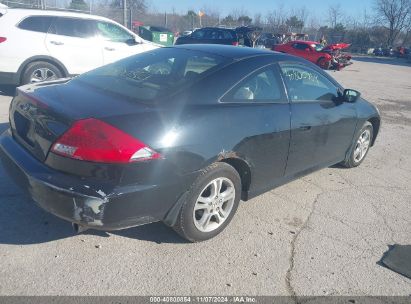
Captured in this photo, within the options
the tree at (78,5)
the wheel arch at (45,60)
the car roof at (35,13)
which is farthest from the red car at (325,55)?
the wheel arch at (45,60)

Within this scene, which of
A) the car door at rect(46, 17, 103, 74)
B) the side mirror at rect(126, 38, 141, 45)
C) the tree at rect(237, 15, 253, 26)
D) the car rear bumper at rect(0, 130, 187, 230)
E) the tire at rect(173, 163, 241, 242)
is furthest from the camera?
the tree at rect(237, 15, 253, 26)

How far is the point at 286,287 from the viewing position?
8.83ft

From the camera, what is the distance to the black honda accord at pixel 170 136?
2.48m

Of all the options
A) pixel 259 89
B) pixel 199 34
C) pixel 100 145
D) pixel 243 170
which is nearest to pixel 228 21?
pixel 199 34

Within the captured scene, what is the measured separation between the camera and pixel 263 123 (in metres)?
3.29

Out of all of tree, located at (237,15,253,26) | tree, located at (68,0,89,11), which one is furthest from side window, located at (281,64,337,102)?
tree, located at (237,15,253,26)

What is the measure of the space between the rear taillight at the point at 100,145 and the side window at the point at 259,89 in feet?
→ 3.08

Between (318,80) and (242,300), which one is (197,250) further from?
(318,80)

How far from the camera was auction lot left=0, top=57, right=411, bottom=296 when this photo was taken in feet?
8.55

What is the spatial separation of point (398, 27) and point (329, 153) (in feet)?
218

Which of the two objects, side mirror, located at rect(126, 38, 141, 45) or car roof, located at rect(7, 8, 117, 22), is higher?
car roof, located at rect(7, 8, 117, 22)

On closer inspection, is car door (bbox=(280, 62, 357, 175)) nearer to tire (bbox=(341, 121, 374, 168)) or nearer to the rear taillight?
tire (bbox=(341, 121, 374, 168))

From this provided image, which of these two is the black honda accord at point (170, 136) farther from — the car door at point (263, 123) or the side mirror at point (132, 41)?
the side mirror at point (132, 41)

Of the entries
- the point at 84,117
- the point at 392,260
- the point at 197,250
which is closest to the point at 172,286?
the point at 197,250
